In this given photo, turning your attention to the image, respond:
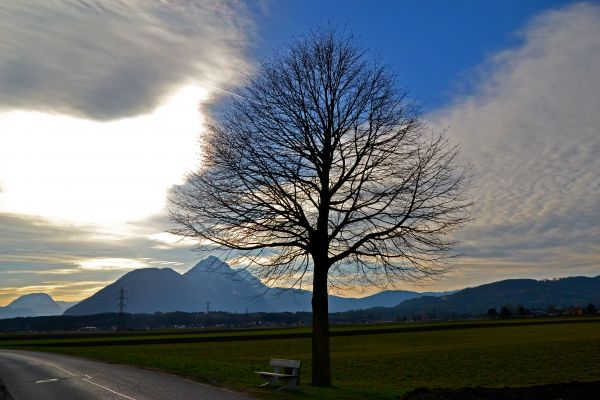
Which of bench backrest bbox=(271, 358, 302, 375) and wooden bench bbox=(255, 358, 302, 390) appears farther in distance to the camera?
bench backrest bbox=(271, 358, 302, 375)

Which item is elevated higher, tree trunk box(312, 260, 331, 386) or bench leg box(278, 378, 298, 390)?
tree trunk box(312, 260, 331, 386)

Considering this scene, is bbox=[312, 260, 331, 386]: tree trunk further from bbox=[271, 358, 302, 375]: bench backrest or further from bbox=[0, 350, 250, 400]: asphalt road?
bbox=[0, 350, 250, 400]: asphalt road

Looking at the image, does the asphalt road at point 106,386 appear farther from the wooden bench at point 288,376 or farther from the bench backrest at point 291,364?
the bench backrest at point 291,364

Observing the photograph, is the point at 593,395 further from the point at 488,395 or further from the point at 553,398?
the point at 488,395

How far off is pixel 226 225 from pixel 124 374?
25.7 ft

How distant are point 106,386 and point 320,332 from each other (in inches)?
312

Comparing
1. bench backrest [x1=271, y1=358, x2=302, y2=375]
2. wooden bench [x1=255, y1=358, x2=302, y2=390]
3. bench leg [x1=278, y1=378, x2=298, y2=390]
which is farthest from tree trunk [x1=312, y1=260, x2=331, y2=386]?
bench leg [x1=278, y1=378, x2=298, y2=390]

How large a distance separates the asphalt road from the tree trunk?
4.45 m

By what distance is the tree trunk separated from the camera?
21062 mm

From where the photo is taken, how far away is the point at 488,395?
19422 millimetres

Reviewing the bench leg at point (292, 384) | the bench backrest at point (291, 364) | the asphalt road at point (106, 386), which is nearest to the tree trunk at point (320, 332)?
the bench backrest at point (291, 364)

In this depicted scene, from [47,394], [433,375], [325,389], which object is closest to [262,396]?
[325,389]

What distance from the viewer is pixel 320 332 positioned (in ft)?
69.8

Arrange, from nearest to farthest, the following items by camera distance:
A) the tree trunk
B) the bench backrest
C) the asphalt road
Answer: the asphalt road, the bench backrest, the tree trunk
